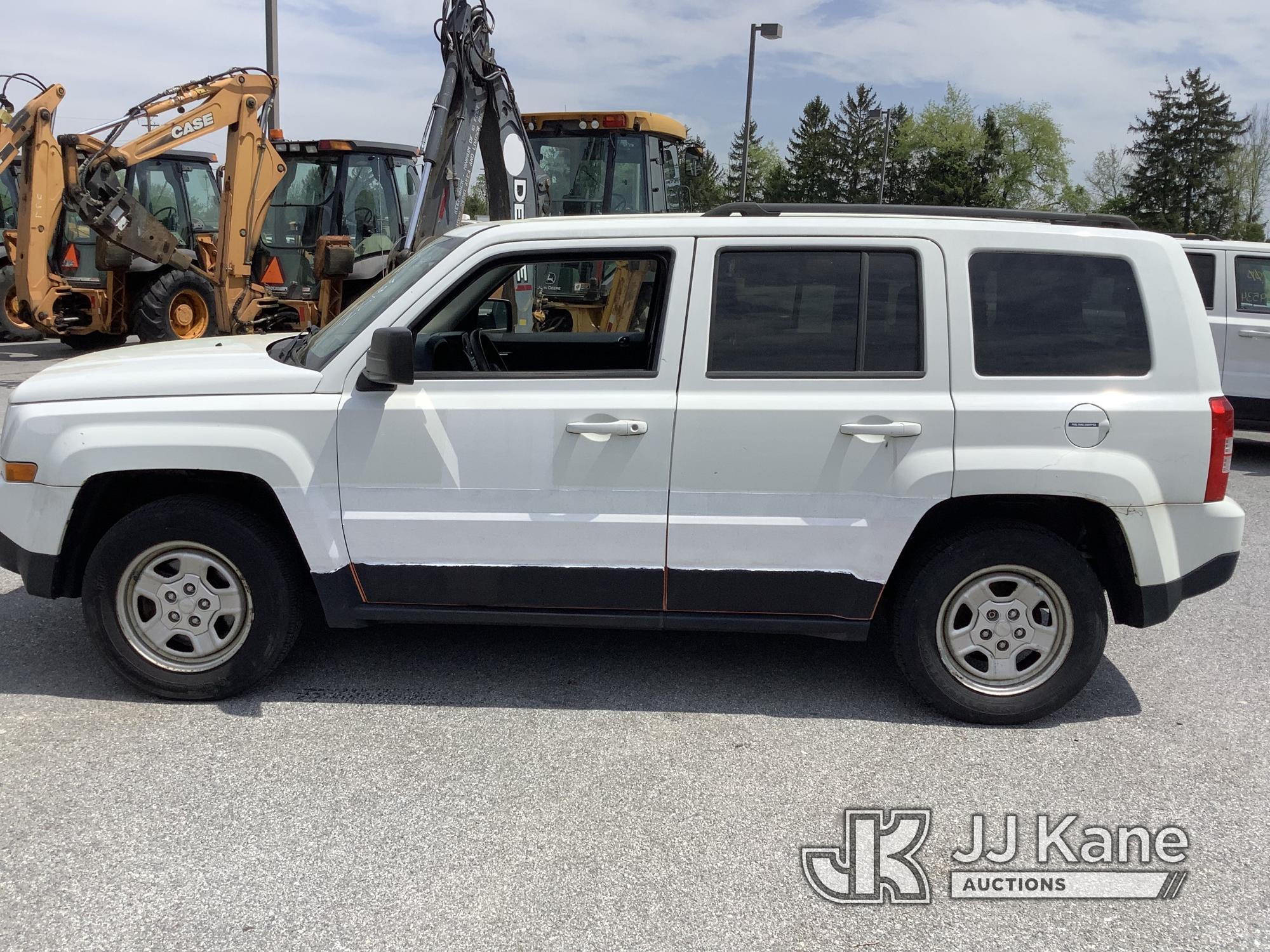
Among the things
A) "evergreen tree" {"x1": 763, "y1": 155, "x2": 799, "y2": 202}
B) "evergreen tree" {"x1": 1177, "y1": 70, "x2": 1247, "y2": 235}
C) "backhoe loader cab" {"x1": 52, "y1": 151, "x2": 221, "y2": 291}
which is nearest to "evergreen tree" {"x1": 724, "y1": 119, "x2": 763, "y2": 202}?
"evergreen tree" {"x1": 763, "y1": 155, "x2": 799, "y2": 202}

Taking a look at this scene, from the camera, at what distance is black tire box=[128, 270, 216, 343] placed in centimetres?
1466

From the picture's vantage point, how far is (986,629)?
4.26 meters

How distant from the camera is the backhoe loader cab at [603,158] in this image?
13.0 meters

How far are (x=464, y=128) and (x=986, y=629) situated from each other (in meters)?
7.58

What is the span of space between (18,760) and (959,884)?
124 inches

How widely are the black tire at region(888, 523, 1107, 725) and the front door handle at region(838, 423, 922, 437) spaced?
0.48 m

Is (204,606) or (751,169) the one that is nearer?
(204,606)

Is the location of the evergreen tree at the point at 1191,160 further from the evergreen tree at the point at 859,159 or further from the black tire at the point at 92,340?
the black tire at the point at 92,340

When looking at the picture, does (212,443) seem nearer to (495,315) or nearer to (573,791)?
(495,315)

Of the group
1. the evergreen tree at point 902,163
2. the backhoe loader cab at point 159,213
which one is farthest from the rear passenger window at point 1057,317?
the evergreen tree at point 902,163

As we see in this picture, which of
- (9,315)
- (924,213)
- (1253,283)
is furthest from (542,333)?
(9,315)

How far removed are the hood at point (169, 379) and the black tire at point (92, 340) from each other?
1194 centimetres

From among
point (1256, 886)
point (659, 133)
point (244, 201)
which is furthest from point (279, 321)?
point (1256, 886)

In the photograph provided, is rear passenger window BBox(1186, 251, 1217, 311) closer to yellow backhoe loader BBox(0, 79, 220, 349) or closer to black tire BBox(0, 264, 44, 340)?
yellow backhoe loader BBox(0, 79, 220, 349)
